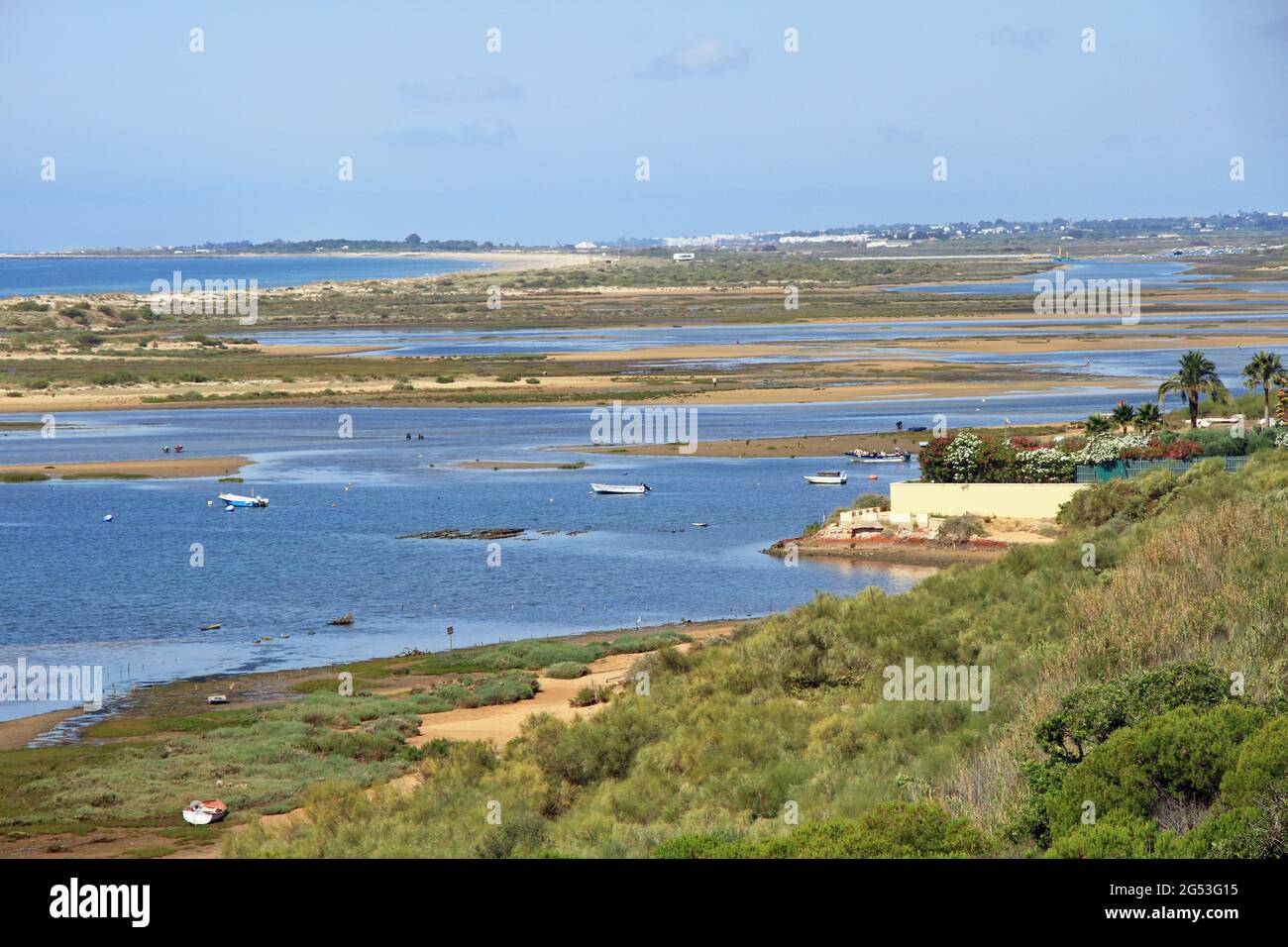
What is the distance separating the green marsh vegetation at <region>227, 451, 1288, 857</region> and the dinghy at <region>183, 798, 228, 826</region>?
344 centimetres

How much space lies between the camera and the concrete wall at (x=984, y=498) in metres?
52.9

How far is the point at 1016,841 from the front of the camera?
49.0 ft

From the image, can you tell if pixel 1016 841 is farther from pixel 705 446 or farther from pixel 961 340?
pixel 961 340

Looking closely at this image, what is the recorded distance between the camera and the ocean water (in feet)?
144

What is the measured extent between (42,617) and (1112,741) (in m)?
37.9

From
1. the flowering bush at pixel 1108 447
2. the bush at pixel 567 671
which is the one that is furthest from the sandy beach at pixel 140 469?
the bush at pixel 567 671

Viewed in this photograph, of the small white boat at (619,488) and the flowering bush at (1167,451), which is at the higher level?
the flowering bush at (1167,451)

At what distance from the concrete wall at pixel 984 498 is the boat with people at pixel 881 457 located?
54.0ft

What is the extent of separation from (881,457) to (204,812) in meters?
52.6

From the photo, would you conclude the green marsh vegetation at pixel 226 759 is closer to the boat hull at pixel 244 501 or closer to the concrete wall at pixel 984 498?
the concrete wall at pixel 984 498

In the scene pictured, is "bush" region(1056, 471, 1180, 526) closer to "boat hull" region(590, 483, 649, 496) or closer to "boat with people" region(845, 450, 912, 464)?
"boat hull" region(590, 483, 649, 496)
